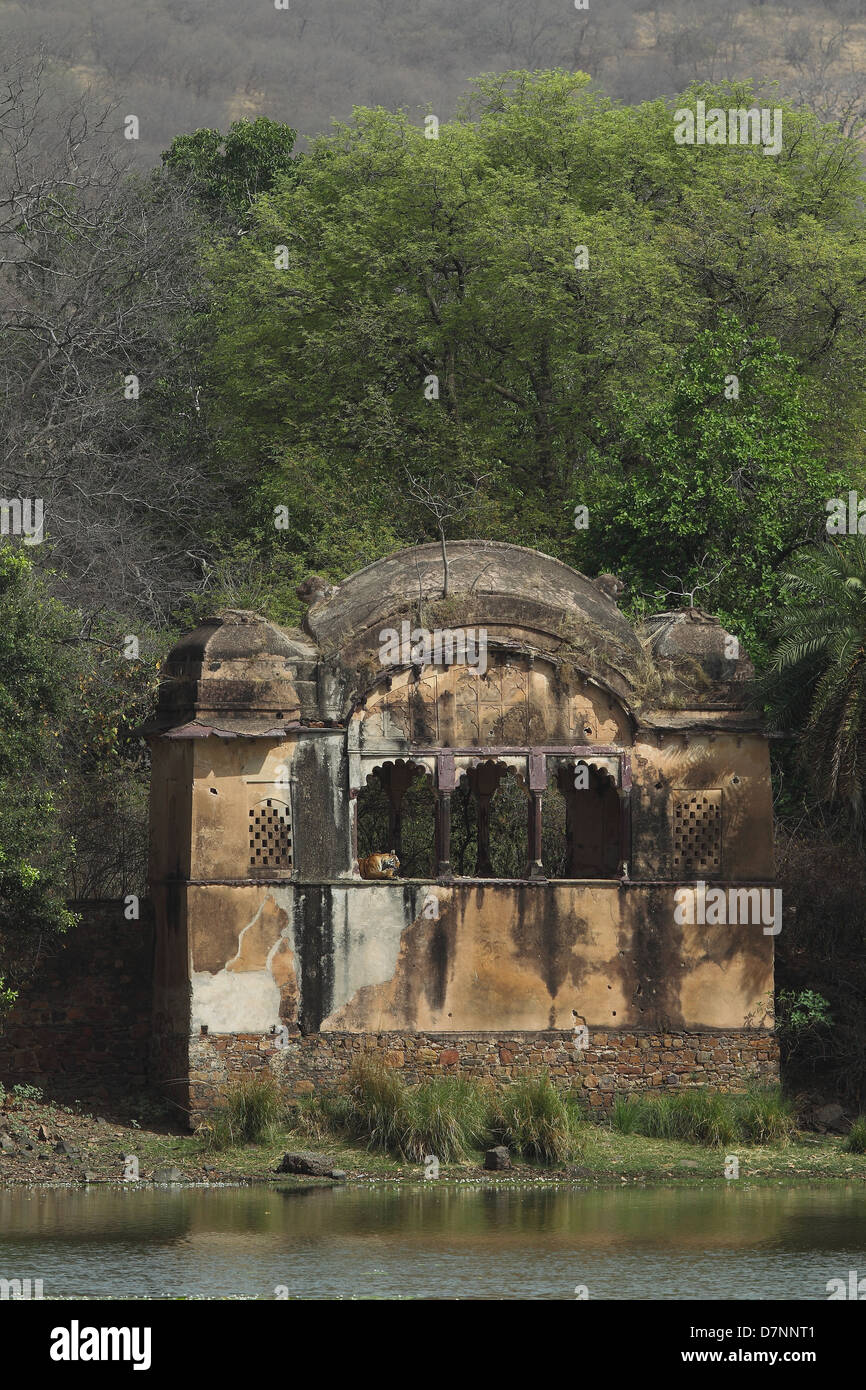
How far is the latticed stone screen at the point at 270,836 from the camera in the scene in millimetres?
22406

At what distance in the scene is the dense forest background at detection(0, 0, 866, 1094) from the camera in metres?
26.0

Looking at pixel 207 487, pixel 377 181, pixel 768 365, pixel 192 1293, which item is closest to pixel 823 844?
pixel 768 365

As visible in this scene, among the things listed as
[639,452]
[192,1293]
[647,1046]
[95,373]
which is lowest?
[192,1293]

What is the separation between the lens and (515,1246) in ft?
54.2

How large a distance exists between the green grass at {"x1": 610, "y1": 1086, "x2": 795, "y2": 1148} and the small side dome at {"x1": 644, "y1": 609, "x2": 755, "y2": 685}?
4.76 meters

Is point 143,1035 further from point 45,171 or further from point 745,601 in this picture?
point 45,171

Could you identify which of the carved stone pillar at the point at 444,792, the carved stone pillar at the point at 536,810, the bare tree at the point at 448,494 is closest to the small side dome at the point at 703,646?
the carved stone pillar at the point at 536,810

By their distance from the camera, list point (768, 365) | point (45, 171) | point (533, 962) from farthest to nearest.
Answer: point (45, 171), point (768, 365), point (533, 962)

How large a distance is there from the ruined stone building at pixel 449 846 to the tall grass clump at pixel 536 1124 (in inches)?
41.3

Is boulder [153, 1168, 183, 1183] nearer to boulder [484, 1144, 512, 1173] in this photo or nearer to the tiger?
boulder [484, 1144, 512, 1173]

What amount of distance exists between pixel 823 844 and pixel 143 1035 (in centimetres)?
858

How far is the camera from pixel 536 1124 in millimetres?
21078

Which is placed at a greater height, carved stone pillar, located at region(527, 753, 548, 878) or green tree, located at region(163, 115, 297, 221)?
green tree, located at region(163, 115, 297, 221)

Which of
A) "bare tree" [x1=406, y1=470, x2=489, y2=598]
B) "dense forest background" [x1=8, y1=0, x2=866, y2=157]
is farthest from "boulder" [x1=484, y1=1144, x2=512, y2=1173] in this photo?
"dense forest background" [x1=8, y1=0, x2=866, y2=157]
